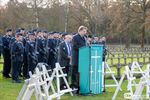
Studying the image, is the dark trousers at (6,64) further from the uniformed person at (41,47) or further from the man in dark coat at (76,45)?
the man in dark coat at (76,45)

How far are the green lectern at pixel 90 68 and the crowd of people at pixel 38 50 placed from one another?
23 cm

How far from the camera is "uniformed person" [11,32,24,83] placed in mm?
15758

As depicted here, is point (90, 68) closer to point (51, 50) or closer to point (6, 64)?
point (51, 50)

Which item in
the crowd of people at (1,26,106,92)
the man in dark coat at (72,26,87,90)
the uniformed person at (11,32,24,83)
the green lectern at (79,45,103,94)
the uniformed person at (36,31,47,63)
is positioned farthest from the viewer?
the uniformed person at (36,31,47,63)

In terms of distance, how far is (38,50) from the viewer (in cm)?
1669

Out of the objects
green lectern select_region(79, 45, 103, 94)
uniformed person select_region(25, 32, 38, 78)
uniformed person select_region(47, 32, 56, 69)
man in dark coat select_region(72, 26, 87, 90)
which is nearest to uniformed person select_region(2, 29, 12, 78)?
uniformed person select_region(47, 32, 56, 69)

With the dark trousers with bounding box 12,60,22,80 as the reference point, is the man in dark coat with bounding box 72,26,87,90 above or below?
above

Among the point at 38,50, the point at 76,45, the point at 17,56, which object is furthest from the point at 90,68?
the point at 38,50

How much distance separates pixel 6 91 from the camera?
45.1 feet

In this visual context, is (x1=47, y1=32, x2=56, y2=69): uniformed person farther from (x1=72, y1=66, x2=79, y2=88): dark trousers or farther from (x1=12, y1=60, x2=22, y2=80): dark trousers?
(x1=72, y1=66, x2=79, y2=88): dark trousers

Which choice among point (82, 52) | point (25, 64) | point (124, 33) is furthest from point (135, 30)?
Result: point (82, 52)

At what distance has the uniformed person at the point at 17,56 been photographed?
51.7 ft

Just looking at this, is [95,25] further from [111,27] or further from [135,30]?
[135,30]

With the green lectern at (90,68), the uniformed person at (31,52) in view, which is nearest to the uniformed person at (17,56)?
the uniformed person at (31,52)
